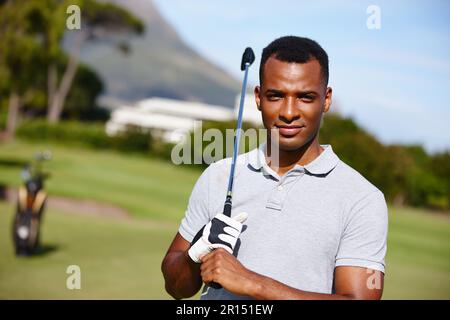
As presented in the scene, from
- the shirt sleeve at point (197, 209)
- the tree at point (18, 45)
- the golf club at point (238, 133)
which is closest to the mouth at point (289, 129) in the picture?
the golf club at point (238, 133)

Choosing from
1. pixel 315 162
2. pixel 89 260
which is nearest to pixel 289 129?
pixel 315 162

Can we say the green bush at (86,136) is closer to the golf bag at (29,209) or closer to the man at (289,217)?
the golf bag at (29,209)

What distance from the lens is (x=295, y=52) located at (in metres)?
3.27

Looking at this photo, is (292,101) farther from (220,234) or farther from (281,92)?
(220,234)

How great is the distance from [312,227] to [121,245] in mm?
15421

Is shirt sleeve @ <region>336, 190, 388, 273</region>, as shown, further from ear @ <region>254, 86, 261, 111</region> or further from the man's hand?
ear @ <region>254, 86, 261, 111</region>

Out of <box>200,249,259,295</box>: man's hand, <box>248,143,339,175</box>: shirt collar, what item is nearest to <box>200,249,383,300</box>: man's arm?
<box>200,249,259,295</box>: man's hand

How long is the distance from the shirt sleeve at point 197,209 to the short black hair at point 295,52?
502mm

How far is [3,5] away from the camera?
113 ft

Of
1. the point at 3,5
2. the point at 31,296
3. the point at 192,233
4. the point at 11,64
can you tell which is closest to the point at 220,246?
the point at 192,233

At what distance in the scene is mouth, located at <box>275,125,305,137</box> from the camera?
3.24m

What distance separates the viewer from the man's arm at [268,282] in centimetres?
290

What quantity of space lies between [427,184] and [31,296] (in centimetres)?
4537

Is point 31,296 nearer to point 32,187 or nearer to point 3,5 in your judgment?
point 32,187
